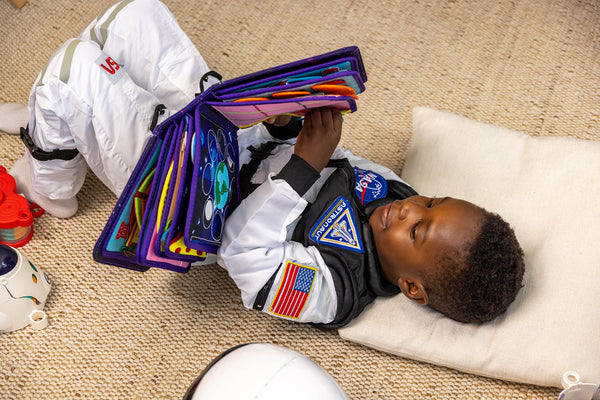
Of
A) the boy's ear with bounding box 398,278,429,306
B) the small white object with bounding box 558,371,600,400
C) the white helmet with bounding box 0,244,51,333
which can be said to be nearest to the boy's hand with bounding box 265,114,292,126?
the boy's ear with bounding box 398,278,429,306

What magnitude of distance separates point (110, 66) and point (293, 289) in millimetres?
532

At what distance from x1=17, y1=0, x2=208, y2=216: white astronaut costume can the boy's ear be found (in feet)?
1.79

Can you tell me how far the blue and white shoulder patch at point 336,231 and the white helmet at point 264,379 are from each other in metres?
0.26

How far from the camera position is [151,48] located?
125cm

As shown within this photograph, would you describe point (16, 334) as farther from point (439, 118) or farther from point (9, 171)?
point (439, 118)

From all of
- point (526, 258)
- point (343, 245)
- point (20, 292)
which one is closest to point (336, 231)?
point (343, 245)

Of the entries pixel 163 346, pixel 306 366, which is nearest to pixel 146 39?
pixel 163 346

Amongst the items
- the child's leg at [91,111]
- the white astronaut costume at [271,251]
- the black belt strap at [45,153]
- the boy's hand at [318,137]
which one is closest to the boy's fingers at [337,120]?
the boy's hand at [318,137]

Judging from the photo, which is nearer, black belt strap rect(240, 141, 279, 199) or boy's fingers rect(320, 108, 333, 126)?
boy's fingers rect(320, 108, 333, 126)

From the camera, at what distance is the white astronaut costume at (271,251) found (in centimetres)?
108

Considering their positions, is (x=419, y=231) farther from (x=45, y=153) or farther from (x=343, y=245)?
(x=45, y=153)

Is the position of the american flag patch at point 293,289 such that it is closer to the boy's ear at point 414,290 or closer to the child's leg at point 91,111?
the boy's ear at point 414,290

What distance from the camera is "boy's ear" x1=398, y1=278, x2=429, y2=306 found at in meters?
1.11

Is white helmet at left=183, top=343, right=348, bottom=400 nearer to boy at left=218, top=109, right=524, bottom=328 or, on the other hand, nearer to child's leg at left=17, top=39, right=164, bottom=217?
boy at left=218, top=109, right=524, bottom=328
